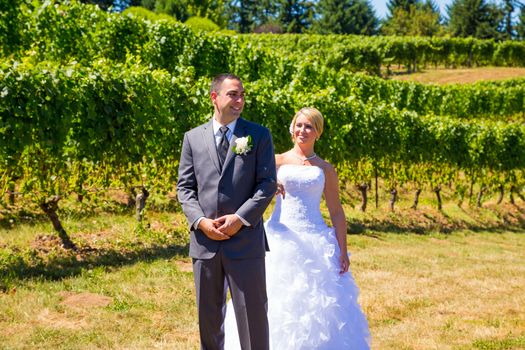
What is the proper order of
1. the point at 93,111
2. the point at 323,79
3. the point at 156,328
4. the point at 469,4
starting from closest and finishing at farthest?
the point at 156,328 → the point at 93,111 → the point at 323,79 → the point at 469,4

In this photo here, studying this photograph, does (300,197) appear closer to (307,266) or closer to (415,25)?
(307,266)

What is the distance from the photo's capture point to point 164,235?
1038 centimetres

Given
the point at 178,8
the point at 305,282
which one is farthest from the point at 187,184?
the point at 178,8

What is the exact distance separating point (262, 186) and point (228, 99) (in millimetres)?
638

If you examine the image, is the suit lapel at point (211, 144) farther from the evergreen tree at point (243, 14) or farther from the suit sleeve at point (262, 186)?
the evergreen tree at point (243, 14)

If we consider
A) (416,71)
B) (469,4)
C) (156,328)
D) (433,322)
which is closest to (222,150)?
(156,328)

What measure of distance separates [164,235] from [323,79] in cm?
1053

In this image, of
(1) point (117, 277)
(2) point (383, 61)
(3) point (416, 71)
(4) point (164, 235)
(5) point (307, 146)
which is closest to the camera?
(5) point (307, 146)

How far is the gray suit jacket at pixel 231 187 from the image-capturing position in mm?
3713

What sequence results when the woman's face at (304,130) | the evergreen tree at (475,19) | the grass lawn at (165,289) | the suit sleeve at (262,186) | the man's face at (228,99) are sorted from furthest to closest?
the evergreen tree at (475,19) < the grass lawn at (165,289) < the woman's face at (304,130) < the man's face at (228,99) < the suit sleeve at (262,186)

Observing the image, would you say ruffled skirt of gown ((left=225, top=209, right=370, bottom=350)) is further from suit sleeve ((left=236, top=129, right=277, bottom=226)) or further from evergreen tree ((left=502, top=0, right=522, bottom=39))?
evergreen tree ((left=502, top=0, right=522, bottom=39))

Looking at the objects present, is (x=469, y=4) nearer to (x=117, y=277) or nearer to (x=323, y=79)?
(x=323, y=79)

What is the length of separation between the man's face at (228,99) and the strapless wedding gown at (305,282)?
1.22 meters

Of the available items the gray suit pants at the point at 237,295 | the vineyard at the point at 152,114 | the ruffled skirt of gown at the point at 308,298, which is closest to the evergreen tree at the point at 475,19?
the vineyard at the point at 152,114
